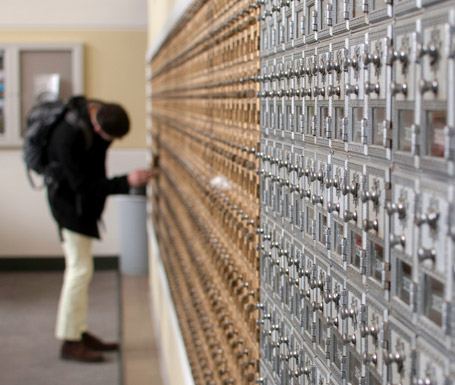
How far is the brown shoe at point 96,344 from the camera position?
212 inches

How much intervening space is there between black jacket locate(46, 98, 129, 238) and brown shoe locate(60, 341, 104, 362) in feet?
2.86

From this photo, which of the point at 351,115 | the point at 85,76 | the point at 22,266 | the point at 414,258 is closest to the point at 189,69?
the point at 351,115

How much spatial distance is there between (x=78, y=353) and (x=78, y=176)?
1.32 metres

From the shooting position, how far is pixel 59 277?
7.82m

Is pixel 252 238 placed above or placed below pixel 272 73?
below

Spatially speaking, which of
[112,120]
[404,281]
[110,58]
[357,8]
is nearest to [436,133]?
[404,281]

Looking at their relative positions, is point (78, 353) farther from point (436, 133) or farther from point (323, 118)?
point (436, 133)

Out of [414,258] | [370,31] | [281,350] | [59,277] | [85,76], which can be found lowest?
[59,277]

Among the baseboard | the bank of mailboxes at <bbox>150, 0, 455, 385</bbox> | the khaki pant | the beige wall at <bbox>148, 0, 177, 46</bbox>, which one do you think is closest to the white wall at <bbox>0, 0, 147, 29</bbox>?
the beige wall at <bbox>148, 0, 177, 46</bbox>

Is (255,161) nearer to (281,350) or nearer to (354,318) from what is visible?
(281,350)

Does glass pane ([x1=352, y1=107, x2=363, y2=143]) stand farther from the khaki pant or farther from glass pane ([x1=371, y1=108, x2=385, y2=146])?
the khaki pant

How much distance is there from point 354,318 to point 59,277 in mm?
7014

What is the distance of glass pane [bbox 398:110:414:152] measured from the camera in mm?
888

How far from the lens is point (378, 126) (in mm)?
994
